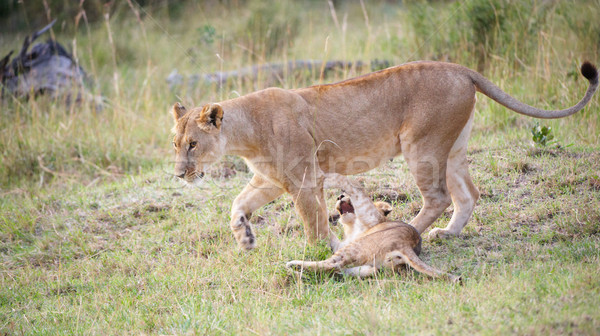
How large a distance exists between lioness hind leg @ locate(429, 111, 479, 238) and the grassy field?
110 millimetres

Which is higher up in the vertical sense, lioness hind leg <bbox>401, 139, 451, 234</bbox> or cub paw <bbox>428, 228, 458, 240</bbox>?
lioness hind leg <bbox>401, 139, 451, 234</bbox>

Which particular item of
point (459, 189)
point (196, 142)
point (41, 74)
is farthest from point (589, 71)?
point (41, 74)

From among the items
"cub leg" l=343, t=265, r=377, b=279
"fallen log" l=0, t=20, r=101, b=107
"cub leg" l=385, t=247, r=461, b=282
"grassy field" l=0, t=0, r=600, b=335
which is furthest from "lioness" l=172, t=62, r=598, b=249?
"fallen log" l=0, t=20, r=101, b=107

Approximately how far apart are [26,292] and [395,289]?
261 cm

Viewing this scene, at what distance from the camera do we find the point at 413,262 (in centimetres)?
356

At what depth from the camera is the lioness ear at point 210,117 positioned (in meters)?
4.09

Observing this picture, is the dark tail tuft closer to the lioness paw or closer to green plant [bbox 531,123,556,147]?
green plant [bbox 531,123,556,147]

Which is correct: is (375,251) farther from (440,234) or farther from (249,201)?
(249,201)

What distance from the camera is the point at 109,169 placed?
6.85 meters

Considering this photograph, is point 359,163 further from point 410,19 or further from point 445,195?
point 410,19

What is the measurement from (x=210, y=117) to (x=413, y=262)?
1674 mm

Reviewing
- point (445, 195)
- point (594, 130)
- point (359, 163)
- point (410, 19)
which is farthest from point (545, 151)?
point (410, 19)

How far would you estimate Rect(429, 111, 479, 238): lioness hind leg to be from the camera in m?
4.30

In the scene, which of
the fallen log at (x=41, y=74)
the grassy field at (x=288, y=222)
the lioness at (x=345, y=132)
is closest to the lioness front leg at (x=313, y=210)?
the lioness at (x=345, y=132)
